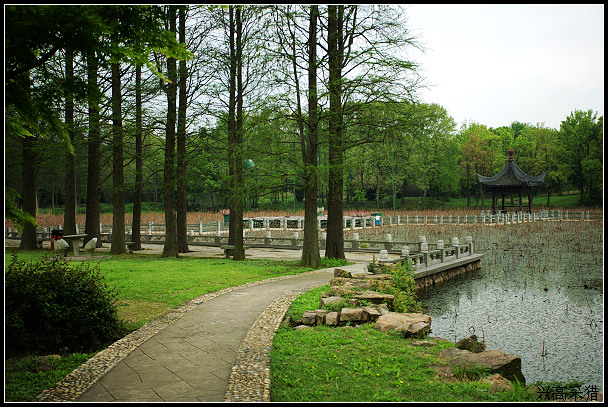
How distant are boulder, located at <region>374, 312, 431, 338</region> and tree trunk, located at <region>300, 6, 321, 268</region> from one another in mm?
6689

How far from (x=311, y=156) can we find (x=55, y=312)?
9.98 meters

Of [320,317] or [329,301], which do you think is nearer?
[320,317]

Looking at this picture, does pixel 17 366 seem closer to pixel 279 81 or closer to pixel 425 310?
pixel 425 310

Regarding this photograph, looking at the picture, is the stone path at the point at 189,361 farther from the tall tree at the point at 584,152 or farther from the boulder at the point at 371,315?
the tall tree at the point at 584,152

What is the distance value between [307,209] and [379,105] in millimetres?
4065

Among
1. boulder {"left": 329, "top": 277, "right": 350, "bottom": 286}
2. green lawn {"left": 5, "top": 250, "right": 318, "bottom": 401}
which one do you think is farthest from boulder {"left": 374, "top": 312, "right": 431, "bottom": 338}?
green lawn {"left": 5, "top": 250, "right": 318, "bottom": 401}

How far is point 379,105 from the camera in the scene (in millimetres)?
14383

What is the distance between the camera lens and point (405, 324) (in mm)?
7758

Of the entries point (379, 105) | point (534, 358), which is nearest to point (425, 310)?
point (534, 358)

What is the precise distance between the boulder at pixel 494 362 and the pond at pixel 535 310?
1.50 metres

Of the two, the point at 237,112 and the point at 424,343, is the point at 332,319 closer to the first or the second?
the point at 424,343

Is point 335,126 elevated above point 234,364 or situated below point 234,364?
above

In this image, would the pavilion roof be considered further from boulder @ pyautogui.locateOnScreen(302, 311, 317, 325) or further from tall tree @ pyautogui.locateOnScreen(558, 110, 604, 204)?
boulder @ pyautogui.locateOnScreen(302, 311, 317, 325)

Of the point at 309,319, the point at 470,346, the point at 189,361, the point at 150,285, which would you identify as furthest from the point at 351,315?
the point at 150,285
